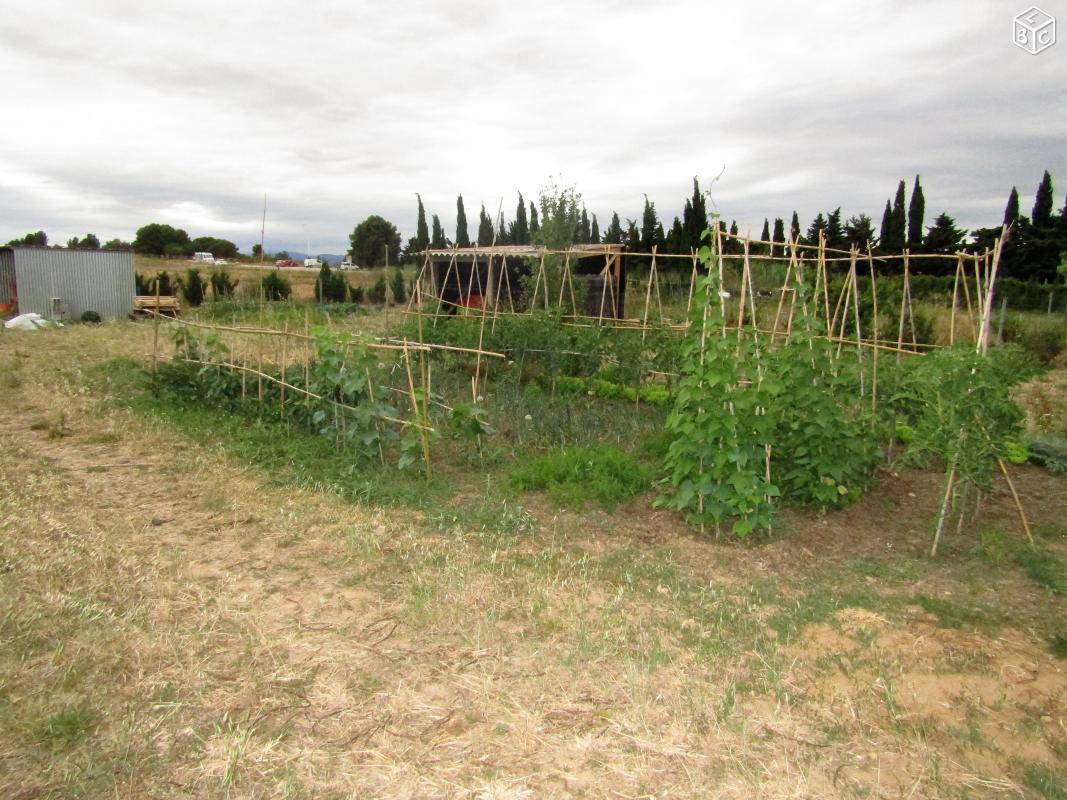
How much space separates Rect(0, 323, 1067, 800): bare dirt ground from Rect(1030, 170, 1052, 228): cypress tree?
15834 millimetres

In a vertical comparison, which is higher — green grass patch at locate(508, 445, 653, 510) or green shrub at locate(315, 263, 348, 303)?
green shrub at locate(315, 263, 348, 303)

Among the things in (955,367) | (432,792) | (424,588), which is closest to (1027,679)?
(955,367)

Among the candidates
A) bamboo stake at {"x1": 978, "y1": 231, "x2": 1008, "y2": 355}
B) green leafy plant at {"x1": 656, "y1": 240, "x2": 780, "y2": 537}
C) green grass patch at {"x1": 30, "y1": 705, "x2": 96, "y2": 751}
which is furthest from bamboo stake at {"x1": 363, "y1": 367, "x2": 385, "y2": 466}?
bamboo stake at {"x1": 978, "y1": 231, "x2": 1008, "y2": 355}

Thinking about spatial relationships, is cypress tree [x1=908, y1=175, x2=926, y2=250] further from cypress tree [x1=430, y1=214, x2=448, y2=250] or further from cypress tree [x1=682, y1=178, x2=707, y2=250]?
cypress tree [x1=430, y1=214, x2=448, y2=250]

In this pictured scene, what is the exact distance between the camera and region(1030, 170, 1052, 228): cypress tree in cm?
1775

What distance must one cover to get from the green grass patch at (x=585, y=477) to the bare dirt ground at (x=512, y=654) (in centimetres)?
20

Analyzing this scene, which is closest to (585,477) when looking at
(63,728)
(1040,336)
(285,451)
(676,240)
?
(285,451)

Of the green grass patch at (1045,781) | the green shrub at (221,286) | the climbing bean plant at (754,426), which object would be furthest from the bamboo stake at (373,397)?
the green shrub at (221,286)

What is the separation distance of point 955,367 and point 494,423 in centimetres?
A: 418

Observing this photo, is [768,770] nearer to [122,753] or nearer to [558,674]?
[558,674]

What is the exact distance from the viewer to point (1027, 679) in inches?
128

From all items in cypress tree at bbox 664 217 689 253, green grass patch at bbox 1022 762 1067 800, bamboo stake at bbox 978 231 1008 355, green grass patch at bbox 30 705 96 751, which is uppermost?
cypress tree at bbox 664 217 689 253

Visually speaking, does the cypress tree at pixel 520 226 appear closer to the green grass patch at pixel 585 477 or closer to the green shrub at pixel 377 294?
the green shrub at pixel 377 294

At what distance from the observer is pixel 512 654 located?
3.43 meters
